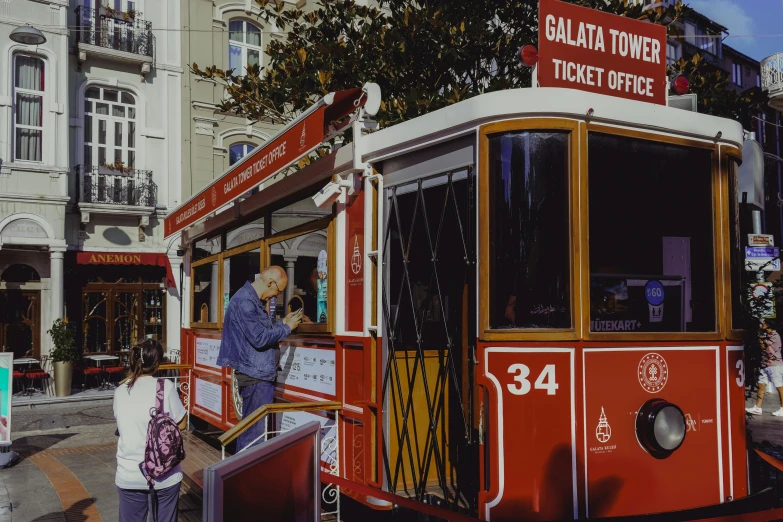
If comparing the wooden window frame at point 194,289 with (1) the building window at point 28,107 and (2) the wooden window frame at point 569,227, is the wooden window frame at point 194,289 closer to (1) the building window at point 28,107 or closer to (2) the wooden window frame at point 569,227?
(2) the wooden window frame at point 569,227

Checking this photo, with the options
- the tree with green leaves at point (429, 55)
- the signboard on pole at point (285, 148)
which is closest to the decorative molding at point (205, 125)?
the tree with green leaves at point (429, 55)

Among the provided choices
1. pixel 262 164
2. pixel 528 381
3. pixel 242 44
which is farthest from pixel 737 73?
pixel 528 381

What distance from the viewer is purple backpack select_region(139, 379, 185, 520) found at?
13.9 feet

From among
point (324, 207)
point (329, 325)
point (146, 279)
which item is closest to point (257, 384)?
point (329, 325)

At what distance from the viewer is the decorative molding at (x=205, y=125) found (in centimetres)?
2269

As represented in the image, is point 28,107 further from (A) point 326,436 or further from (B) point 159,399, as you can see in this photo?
(B) point 159,399

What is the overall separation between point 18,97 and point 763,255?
17516 mm

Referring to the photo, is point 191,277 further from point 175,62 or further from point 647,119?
point 175,62

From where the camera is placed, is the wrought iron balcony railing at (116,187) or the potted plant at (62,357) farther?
the wrought iron balcony railing at (116,187)

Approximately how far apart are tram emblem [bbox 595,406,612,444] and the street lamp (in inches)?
715

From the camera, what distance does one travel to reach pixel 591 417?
409cm

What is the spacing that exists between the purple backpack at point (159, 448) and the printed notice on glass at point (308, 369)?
1.63 meters

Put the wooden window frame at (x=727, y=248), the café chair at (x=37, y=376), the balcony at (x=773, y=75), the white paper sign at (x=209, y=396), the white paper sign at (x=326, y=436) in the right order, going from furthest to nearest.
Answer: the balcony at (x=773, y=75)
the café chair at (x=37, y=376)
the white paper sign at (x=209, y=396)
the white paper sign at (x=326, y=436)
the wooden window frame at (x=727, y=248)

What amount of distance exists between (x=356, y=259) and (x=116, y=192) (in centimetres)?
1724
